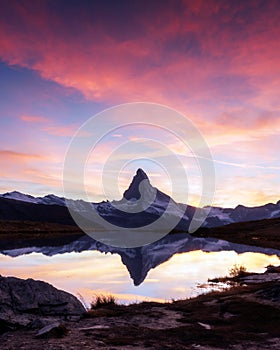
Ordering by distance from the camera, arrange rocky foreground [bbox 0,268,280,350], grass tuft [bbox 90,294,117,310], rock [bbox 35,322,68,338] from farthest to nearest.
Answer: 1. grass tuft [bbox 90,294,117,310]
2. rock [bbox 35,322,68,338]
3. rocky foreground [bbox 0,268,280,350]

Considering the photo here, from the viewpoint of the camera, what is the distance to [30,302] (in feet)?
61.4

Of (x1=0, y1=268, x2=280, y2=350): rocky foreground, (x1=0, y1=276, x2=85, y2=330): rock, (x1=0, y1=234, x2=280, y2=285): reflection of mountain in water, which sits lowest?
(x1=0, y1=268, x2=280, y2=350): rocky foreground

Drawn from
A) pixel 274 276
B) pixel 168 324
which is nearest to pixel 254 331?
pixel 168 324

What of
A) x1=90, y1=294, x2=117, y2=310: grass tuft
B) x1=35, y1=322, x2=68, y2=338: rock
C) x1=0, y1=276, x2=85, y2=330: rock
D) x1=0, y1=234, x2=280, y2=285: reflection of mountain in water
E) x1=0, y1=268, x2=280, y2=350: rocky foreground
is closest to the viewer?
x1=0, y1=268, x2=280, y2=350: rocky foreground

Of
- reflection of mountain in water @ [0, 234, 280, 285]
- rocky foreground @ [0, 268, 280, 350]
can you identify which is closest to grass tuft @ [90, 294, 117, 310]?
rocky foreground @ [0, 268, 280, 350]

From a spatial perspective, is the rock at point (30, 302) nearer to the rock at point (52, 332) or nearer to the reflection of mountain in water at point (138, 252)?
the rock at point (52, 332)

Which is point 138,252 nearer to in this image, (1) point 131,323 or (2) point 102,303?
(2) point 102,303

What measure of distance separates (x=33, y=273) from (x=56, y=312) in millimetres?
23115

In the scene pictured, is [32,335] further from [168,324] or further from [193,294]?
[193,294]

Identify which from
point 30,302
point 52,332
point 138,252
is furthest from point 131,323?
point 138,252

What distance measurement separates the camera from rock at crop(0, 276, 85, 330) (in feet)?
57.4

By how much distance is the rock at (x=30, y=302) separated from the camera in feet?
57.4

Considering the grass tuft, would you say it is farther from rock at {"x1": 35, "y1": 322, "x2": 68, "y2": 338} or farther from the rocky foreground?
rock at {"x1": 35, "y1": 322, "x2": 68, "y2": 338}

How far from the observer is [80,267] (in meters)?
46.9
